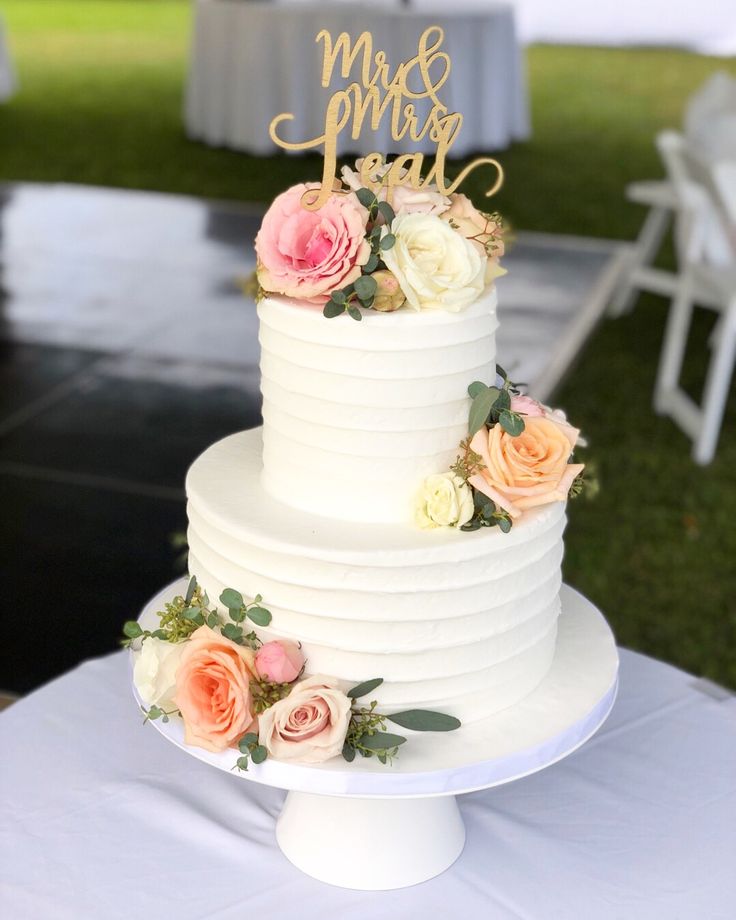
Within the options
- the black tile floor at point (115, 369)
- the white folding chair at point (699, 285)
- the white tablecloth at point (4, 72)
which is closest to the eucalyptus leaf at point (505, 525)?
the black tile floor at point (115, 369)

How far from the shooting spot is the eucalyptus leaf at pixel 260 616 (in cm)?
135

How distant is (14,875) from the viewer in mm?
1418

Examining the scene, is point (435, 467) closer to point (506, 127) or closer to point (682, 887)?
point (682, 887)

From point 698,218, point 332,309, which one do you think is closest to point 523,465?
point 332,309

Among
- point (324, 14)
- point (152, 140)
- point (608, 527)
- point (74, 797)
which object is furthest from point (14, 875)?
point (152, 140)

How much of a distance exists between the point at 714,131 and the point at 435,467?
3724 mm

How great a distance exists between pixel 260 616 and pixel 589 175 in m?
8.15

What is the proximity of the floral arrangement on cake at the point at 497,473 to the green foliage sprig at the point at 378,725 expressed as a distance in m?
0.20

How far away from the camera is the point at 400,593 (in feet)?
4.32

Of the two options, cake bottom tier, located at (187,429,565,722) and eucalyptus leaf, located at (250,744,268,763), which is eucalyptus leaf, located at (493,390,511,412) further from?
eucalyptus leaf, located at (250,744,268,763)

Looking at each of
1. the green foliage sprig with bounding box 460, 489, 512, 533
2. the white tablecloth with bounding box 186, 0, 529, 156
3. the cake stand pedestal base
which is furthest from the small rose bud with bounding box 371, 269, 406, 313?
the white tablecloth with bounding box 186, 0, 529, 156

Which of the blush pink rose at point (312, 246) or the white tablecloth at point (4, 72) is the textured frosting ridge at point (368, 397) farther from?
the white tablecloth at point (4, 72)

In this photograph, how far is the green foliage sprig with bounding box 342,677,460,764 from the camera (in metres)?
1.30

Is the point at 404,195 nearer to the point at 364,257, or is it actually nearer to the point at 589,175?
the point at 364,257
